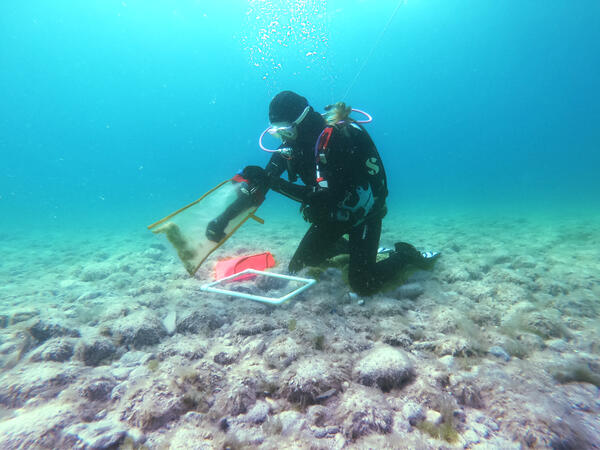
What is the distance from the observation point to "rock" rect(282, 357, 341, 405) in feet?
5.29

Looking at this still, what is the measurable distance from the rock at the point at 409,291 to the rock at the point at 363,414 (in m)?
1.89

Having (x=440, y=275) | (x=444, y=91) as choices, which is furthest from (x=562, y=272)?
(x=444, y=91)

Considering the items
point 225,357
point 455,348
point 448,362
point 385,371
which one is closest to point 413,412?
point 385,371

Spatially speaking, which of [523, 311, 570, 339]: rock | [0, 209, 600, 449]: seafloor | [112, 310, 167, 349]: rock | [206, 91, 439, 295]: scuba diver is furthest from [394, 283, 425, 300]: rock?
[112, 310, 167, 349]: rock

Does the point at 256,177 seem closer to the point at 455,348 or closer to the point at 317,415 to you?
the point at 317,415

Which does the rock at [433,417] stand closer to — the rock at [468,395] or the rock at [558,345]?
the rock at [468,395]

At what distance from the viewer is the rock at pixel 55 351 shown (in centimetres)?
212

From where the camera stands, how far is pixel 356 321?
2689 mm

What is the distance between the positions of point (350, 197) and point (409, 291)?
1.44 m

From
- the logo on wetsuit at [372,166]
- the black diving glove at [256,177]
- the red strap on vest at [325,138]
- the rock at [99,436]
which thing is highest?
the red strap on vest at [325,138]

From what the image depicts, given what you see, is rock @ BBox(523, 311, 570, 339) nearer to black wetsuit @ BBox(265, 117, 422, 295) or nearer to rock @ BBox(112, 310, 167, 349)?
black wetsuit @ BBox(265, 117, 422, 295)

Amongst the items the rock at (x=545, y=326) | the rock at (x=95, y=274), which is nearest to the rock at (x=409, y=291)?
the rock at (x=545, y=326)

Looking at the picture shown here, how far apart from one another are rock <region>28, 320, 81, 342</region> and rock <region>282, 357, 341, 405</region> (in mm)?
2304

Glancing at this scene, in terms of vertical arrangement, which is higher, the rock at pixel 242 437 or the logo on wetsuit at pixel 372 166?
the logo on wetsuit at pixel 372 166
